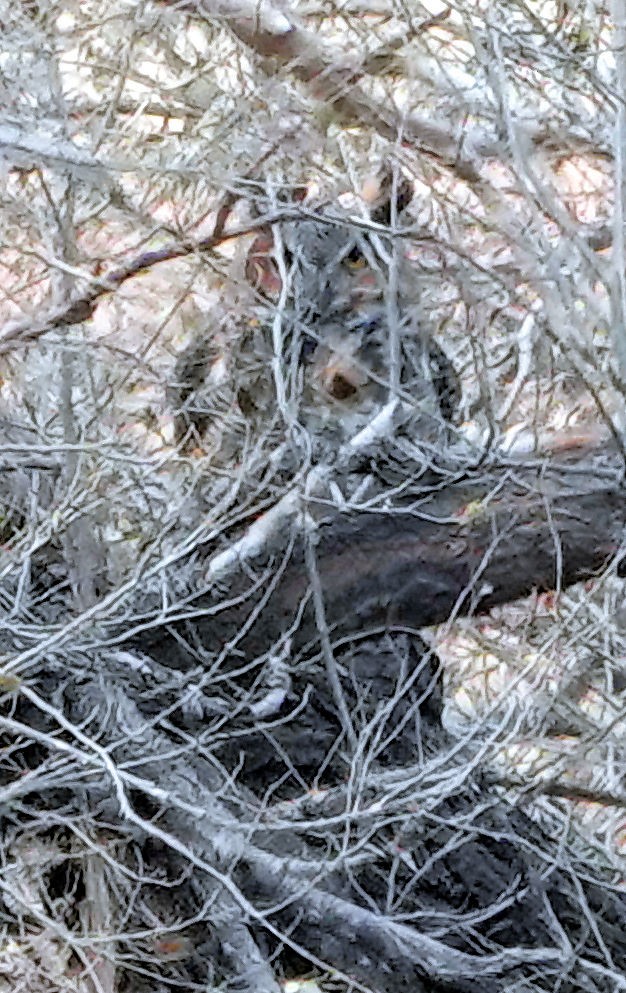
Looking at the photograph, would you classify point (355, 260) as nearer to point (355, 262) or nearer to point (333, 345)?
point (355, 262)

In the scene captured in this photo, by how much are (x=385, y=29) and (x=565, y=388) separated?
1.47 m

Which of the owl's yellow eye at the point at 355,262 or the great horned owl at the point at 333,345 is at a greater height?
the owl's yellow eye at the point at 355,262

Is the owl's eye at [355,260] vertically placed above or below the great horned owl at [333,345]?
above

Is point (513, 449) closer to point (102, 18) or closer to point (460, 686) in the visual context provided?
point (460, 686)

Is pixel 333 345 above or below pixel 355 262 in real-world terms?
below

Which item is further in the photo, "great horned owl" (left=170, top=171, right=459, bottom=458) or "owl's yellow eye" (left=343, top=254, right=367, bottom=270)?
"owl's yellow eye" (left=343, top=254, right=367, bottom=270)

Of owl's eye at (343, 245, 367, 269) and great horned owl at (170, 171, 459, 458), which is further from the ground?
owl's eye at (343, 245, 367, 269)

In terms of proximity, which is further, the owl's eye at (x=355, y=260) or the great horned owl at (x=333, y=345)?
the owl's eye at (x=355, y=260)

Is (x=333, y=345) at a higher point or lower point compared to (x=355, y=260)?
lower

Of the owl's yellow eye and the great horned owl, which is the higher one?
the owl's yellow eye

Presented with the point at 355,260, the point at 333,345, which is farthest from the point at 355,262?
the point at 333,345

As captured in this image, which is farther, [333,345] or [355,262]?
[355,262]

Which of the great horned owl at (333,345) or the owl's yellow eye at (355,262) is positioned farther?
the owl's yellow eye at (355,262)

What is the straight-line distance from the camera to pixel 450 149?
4438mm
